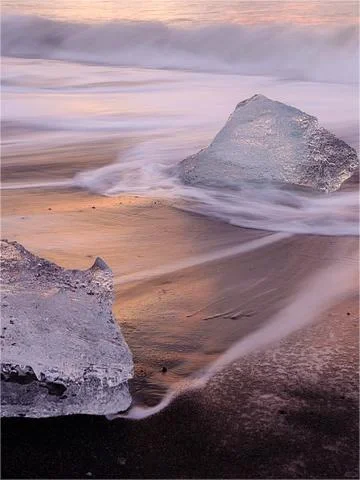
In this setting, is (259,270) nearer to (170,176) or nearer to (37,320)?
(37,320)

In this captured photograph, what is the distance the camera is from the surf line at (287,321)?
238 cm

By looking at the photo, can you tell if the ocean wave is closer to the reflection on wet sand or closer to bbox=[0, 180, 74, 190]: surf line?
bbox=[0, 180, 74, 190]: surf line

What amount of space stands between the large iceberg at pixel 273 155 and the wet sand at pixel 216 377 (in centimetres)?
101

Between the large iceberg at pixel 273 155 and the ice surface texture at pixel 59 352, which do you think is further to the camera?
the large iceberg at pixel 273 155

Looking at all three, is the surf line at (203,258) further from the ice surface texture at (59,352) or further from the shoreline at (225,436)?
the shoreline at (225,436)

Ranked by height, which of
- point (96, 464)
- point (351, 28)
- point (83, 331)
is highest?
point (351, 28)

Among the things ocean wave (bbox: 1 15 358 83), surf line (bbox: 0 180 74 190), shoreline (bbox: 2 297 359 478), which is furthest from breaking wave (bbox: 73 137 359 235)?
ocean wave (bbox: 1 15 358 83)

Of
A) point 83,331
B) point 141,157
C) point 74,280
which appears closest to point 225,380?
point 83,331

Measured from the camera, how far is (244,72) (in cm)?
1362

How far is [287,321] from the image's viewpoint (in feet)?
9.59

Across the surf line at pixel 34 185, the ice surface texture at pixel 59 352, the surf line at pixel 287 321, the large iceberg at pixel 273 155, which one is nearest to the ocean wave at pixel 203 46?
the large iceberg at pixel 273 155

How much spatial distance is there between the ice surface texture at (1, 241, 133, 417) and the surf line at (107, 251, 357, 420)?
0.35ft

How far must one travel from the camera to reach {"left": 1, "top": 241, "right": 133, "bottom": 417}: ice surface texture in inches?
85.7

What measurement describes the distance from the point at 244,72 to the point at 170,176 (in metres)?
8.65
